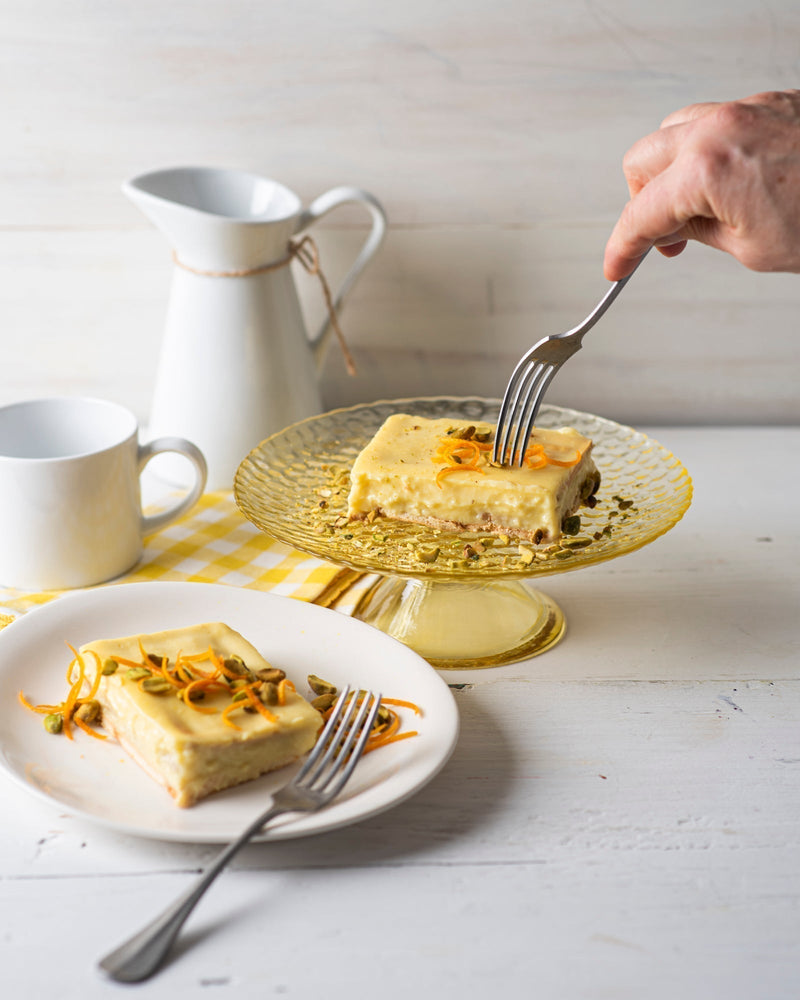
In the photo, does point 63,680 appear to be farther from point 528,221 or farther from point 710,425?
point 710,425

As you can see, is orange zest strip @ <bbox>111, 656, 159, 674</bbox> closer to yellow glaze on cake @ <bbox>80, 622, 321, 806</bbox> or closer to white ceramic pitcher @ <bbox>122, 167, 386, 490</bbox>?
yellow glaze on cake @ <bbox>80, 622, 321, 806</bbox>

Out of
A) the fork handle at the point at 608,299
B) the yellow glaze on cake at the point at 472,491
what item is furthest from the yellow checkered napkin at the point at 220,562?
the fork handle at the point at 608,299

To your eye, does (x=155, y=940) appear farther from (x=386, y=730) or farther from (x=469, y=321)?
(x=469, y=321)

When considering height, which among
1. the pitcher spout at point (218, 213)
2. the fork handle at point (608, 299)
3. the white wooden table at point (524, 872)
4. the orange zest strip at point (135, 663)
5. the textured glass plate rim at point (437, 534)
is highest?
the pitcher spout at point (218, 213)

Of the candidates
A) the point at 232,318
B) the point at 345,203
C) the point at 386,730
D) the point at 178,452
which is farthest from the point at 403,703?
the point at 345,203

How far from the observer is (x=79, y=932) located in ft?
2.09

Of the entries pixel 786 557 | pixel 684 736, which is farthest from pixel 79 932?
pixel 786 557

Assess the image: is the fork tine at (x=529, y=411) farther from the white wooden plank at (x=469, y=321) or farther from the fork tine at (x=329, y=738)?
the white wooden plank at (x=469, y=321)

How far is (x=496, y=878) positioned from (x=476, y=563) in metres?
0.28

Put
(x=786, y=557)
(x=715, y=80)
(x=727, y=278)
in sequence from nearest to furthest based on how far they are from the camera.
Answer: (x=786, y=557), (x=715, y=80), (x=727, y=278)

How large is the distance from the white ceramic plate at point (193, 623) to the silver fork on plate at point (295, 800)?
0.01 meters

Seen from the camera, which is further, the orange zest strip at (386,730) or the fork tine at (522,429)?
the fork tine at (522,429)

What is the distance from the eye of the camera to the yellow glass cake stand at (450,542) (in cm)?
87

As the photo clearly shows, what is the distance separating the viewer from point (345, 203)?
1333mm
